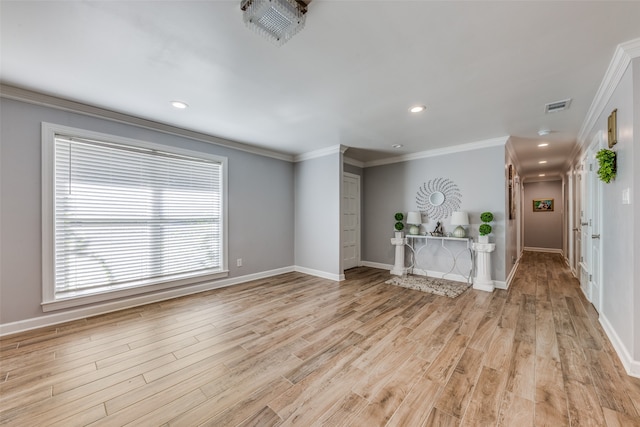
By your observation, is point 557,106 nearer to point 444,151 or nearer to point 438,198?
point 444,151

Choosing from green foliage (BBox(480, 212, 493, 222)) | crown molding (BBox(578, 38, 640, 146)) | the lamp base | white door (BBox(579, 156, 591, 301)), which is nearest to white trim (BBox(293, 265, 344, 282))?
the lamp base

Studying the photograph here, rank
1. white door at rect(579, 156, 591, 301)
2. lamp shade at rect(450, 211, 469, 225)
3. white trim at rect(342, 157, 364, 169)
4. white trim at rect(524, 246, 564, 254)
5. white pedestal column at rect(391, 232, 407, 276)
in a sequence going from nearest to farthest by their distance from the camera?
1. white door at rect(579, 156, 591, 301)
2. lamp shade at rect(450, 211, 469, 225)
3. white pedestal column at rect(391, 232, 407, 276)
4. white trim at rect(342, 157, 364, 169)
5. white trim at rect(524, 246, 564, 254)

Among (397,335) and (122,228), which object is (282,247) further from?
(397,335)

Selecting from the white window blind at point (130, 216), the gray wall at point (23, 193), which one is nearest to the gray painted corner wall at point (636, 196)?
the white window blind at point (130, 216)

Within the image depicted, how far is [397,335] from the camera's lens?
2.48m

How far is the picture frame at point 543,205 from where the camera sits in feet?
26.5

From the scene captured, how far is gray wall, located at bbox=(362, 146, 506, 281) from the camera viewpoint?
4.10 meters

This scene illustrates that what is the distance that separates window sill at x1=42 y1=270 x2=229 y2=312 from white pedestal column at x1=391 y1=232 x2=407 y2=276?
10.6ft

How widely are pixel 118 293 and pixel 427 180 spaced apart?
16.8ft

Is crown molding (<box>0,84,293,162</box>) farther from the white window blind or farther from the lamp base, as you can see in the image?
the lamp base

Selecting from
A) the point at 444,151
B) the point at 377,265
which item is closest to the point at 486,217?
the point at 444,151

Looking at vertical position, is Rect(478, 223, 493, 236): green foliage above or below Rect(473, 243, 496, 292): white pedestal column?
above

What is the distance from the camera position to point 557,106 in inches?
111

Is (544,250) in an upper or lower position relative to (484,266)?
lower
